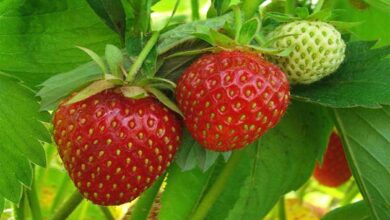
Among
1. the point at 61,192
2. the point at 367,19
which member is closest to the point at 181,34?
the point at 367,19

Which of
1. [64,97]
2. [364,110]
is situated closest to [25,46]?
[64,97]

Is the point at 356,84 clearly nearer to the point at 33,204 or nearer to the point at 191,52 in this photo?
the point at 191,52

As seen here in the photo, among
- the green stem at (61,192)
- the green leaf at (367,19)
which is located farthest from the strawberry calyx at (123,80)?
the green stem at (61,192)

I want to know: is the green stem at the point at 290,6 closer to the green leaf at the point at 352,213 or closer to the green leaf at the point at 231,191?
the green leaf at the point at 231,191

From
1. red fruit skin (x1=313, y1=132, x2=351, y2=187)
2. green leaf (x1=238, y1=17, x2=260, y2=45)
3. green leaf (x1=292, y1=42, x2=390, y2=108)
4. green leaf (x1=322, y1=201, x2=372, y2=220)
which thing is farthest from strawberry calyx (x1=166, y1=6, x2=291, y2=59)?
red fruit skin (x1=313, y1=132, x2=351, y2=187)

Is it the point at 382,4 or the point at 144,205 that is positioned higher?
the point at 382,4

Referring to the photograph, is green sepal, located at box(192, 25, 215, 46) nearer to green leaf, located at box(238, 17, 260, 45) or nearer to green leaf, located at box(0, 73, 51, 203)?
green leaf, located at box(238, 17, 260, 45)

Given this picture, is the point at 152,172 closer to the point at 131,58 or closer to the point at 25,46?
the point at 131,58

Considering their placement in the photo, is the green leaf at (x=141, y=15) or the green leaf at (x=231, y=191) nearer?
the green leaf at (x=141, y=15)

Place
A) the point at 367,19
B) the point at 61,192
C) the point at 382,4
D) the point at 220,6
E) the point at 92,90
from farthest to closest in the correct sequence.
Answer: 1. the point at 61,192
2. the point at 367,19
3. the point at 382,4
4. the point at 220,6
5. the point at 92,90
